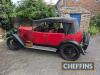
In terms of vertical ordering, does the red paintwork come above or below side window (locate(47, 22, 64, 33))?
below

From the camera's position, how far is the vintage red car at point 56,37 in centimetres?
805

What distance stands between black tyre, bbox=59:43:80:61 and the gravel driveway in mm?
267

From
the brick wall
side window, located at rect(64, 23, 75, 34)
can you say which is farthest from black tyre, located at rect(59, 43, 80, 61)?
the brick wall

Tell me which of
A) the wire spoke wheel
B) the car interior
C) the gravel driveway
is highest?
the car interior

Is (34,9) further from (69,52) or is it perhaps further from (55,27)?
(69,52)

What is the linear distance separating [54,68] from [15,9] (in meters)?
7.57

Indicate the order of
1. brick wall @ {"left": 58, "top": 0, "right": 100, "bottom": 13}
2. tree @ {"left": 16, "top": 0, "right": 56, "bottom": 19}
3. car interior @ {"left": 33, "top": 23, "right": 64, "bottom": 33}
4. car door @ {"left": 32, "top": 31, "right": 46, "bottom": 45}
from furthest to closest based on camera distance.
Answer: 1. brick wall @ {"left": 58, "top": 0, "right": 100, "bottom": 13}
2. tree @ {"left": 16, "top": 0, "right": 56, "bottom": 19}
3. car interior @ {"left": 33, "top": 23, "right": 64, "bottom": 33}
4. car door @ {"left": 32, "top": 31, "right": 46, "bottom": 45}

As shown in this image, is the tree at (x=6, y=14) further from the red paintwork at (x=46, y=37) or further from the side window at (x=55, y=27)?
the side window at (x=55, y=27)

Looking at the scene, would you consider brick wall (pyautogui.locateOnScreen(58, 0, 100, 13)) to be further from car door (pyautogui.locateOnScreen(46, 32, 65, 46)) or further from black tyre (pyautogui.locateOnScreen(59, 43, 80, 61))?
black tyre (pyautogui.locateOnScreen(59, 43, 80, 61))

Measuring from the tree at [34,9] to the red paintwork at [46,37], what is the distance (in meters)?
4.15

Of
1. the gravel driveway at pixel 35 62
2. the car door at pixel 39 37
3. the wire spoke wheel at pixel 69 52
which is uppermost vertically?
the car door at pixel 39 37

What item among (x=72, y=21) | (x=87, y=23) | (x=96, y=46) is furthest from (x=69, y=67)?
(x=87, y=23)

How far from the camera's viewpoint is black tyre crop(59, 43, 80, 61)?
7.91 metres

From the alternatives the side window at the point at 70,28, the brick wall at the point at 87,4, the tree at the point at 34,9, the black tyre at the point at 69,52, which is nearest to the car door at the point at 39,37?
the black tyre at the point at 69,52
